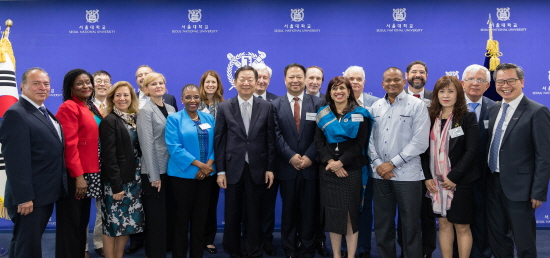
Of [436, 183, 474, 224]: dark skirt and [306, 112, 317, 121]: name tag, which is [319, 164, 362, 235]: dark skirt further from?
[436, 183, 474, 224]: dark skirt

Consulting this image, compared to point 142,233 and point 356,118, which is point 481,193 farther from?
point 142,233

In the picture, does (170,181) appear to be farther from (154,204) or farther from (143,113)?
(143,113)

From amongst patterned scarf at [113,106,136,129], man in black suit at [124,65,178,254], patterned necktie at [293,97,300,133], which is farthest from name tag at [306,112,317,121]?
patterned scarf at [113,106,136,129]

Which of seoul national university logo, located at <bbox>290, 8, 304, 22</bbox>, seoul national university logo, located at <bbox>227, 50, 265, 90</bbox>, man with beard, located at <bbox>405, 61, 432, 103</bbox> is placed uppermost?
seoul national university logo, located at <bbox>290, 8, 304, 22</bbox>

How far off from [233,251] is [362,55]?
299cm

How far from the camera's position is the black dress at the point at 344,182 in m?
3.01

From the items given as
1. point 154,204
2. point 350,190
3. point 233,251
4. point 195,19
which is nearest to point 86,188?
point 154,204

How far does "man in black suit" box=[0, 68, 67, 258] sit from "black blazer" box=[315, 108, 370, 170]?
2.03 m

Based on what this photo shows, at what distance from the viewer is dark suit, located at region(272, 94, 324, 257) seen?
3.27m

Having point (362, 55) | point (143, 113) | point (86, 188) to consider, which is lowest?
point (86, 188)

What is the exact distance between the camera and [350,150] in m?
3.00

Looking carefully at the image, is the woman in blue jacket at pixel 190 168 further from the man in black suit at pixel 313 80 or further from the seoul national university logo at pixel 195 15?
the seoul national university logo at pixel 195 15

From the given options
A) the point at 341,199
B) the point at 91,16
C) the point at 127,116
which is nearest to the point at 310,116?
the point at 341,199

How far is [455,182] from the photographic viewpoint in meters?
2.85
